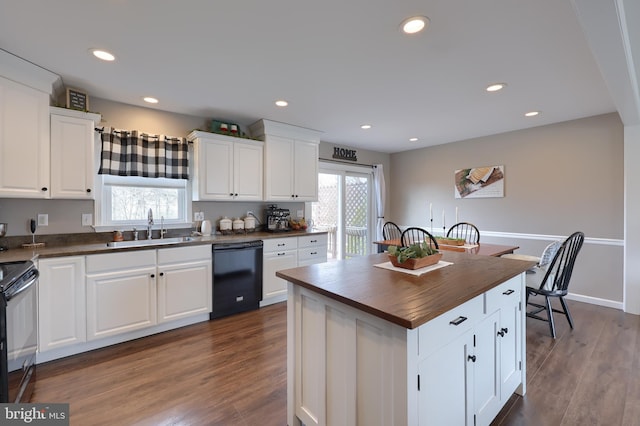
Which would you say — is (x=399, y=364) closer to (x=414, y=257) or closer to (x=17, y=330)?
(x=414, y=257)

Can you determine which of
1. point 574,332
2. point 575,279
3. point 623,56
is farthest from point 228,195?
point 575,279

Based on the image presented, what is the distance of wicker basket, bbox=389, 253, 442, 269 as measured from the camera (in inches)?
68.6

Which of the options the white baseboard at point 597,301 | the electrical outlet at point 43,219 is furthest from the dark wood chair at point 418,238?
the electrical outlet at point 43,219

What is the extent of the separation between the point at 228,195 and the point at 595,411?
3646 mm

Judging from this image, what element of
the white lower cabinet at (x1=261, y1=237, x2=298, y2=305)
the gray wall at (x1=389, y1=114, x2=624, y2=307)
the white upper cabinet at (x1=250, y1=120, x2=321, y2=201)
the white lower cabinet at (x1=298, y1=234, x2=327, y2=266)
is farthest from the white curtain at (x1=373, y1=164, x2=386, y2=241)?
the white lower cabinet at (x1=261, y1=237, x2=298, y2=305)

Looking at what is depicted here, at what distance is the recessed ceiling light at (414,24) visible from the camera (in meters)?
1.71

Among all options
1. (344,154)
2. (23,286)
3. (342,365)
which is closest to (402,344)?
(342,365)

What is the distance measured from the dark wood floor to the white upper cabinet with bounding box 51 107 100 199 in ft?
4.82

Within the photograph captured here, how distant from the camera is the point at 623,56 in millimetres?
1771

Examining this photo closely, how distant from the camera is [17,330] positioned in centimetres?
175

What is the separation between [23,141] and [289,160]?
261 centimetres

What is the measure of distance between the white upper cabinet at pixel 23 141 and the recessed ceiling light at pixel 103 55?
2.34 ft

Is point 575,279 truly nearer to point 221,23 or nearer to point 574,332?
point 574,332

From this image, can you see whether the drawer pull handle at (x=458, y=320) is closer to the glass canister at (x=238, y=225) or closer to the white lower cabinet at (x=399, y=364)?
the white lower cabinet at (x=399, y=364)
